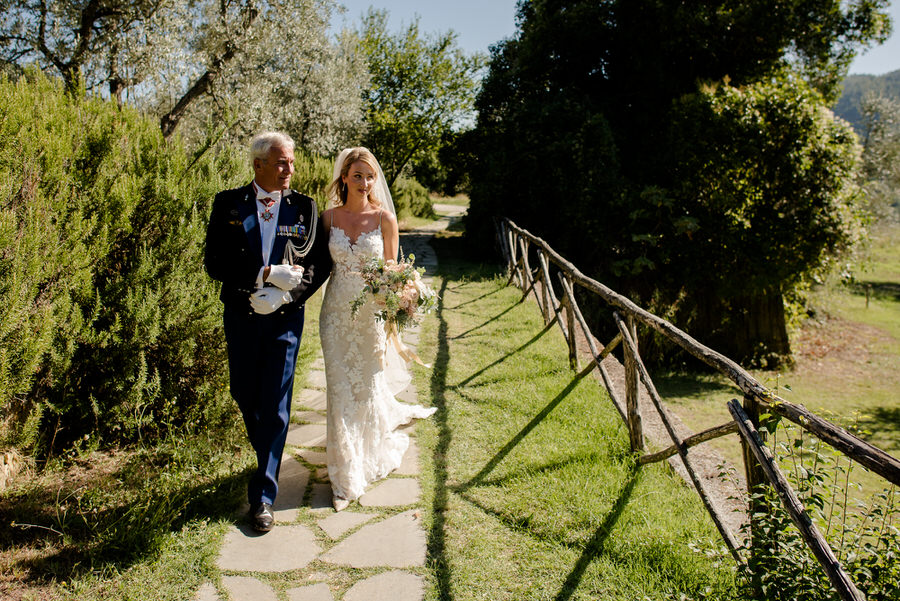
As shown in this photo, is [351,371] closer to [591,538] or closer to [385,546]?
[385,546]

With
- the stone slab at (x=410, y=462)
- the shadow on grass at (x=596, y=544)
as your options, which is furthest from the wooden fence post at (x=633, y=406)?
the stone slab at (x=410, y=462)

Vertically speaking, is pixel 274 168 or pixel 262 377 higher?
pixel 274 168

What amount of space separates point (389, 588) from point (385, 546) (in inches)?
13.5

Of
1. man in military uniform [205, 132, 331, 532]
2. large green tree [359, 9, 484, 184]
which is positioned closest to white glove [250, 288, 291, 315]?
man in military uniform [205, 132, 331, 532]

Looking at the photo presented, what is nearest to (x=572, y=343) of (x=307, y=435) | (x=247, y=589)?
(x=307, y=435)

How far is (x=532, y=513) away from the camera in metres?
3.32

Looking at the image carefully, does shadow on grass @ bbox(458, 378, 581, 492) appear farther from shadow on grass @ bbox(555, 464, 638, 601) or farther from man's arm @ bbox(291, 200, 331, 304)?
man's arm @ bbox(291, 200, 331, 304)

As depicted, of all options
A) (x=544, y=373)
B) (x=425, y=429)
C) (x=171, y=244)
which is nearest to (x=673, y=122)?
(x=544, y=373)

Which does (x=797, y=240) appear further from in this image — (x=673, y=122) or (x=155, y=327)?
(x=155, y=327)

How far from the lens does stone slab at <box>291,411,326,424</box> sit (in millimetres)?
4688

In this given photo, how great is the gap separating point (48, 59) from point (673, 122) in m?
11.5

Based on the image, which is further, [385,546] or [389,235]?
[389,235]

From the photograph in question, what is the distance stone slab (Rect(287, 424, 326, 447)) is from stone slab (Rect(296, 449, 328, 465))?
0.11m

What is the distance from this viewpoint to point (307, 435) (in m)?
4.43
